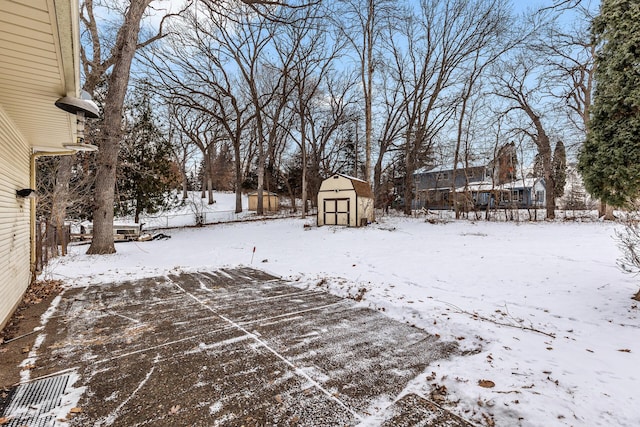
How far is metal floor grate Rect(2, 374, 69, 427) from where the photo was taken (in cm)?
215

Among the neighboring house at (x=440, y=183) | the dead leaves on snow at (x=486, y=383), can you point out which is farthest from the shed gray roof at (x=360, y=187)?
the dead leaves on snow at (x=486, y=383)

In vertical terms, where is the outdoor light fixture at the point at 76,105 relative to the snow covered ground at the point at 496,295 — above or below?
above

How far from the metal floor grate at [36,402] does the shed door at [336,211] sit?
45.0 feet

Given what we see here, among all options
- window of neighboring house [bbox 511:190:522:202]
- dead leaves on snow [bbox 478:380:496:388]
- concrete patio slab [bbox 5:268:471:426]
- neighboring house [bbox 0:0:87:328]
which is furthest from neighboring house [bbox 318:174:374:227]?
window of neighboring house [bbox 511:190:522:202]

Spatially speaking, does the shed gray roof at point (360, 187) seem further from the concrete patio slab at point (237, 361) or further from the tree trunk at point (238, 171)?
the concrete patio slab at point (237, 361)

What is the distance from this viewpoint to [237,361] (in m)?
3.04

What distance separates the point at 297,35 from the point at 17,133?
18397 millimetres

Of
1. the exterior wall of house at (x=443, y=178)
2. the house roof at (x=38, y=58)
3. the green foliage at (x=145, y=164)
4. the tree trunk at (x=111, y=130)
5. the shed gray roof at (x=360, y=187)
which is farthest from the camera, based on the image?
the exterior wall of house at (x=443, y=178)

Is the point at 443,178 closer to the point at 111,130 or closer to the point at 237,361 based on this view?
the point at 111,130

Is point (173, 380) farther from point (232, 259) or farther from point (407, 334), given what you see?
point (232, 259)

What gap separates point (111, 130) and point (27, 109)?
5.88 m

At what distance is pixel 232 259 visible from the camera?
32.0 ft

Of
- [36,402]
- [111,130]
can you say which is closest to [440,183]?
[111,130]

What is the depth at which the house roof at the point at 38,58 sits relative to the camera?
6.29ft
